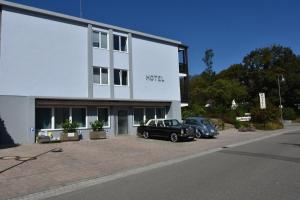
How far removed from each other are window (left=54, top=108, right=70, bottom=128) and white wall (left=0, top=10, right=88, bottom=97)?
1.08 metres

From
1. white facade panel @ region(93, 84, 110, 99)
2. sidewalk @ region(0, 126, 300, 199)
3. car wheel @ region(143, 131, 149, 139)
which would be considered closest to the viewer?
sidewalk @ region(0, 126, 300, 199)

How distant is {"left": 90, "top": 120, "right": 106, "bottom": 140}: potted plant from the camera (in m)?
24.3

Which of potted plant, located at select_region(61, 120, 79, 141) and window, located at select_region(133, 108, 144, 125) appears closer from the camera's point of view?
potted plant, located at select_region(61, 120, 79, 141)

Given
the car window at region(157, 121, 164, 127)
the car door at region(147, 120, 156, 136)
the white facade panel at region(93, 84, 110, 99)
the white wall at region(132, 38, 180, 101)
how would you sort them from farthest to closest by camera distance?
the white wall at region(132, 38, 180, 101), the white facade panel at region(93, 84, 110, 99), the car door at region(147, 120, 156, 136), the car window at region(157, 121, 164, 127)

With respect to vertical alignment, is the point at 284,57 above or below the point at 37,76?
above

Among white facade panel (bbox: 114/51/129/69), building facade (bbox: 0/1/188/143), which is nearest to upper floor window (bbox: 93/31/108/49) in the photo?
building facade (bbox: 0/1/188/143)

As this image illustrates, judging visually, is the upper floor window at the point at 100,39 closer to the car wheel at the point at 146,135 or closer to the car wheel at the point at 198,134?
the car wheel at the point at 146,135

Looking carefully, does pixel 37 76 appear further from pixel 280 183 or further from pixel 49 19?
pixel 280 183

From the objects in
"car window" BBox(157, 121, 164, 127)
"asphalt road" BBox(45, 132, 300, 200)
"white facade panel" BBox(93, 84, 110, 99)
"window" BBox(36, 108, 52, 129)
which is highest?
"white facade panel" BBox(93, 84, 110, 99)

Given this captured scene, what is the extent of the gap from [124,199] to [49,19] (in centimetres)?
1858

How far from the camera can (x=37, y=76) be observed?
2250 cm

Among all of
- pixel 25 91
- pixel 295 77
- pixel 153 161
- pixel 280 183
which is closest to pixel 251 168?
pixel 280 183

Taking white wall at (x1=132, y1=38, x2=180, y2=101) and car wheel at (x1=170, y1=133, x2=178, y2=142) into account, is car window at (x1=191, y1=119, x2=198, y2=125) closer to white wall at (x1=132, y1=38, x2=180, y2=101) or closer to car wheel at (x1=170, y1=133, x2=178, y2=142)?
white wall at (x1=132, y1=38, x2=180, y2=101)

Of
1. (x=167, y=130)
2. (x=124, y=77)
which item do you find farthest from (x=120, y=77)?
(x=167, y=130)
